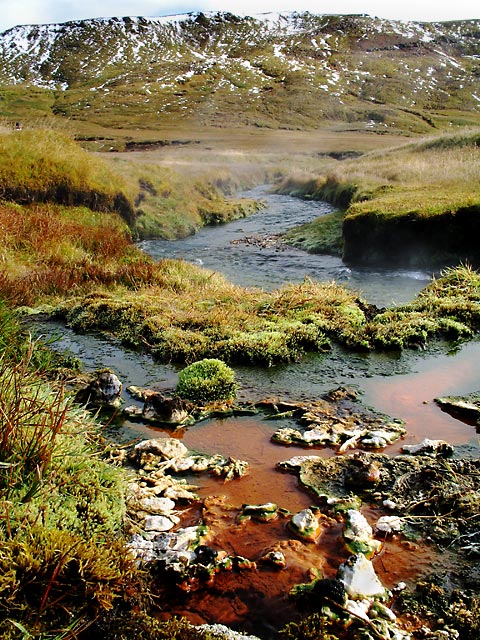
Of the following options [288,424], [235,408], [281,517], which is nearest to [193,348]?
[235,408]

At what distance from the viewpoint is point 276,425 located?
27.3 ft

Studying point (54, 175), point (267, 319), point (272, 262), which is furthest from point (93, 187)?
point (267, 319)

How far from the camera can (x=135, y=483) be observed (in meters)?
6.31

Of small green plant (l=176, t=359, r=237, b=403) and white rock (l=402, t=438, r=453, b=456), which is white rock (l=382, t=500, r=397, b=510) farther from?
small green plant (l=176, t=359, r=237, b=403)

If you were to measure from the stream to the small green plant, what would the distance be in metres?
0.33

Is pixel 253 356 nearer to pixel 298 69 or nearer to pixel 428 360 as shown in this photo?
pixel 428 360

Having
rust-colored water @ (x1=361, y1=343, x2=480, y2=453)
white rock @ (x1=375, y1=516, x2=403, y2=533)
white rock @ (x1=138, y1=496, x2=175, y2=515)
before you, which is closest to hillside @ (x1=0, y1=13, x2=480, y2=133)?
rust-colored water @ (x1=361, y1=343, x2=480, y2=453)

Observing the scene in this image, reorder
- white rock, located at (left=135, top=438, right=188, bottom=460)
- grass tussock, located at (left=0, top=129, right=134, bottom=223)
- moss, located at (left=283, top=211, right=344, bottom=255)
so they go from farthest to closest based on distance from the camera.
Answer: moss, located at (left=283, top=211, right=344, bottom=255) → grass tussock, located at (left=0, top=129, right=134, bottom=223) → white rock, located at (left=135, top=438, right=188, bottom=460)

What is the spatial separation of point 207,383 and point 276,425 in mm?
1551

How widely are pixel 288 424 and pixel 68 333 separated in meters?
6.54

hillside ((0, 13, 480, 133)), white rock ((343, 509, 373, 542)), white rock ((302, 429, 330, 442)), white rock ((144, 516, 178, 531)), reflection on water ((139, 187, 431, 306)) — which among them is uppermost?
hillside ((0, 13, 480, 133))

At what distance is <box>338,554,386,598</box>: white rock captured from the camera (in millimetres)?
4645

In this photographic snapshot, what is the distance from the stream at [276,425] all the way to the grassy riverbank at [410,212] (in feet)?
4.53

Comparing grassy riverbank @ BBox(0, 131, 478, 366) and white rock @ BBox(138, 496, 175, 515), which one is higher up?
white rock @ BBox(138, 496, 175, 515)
